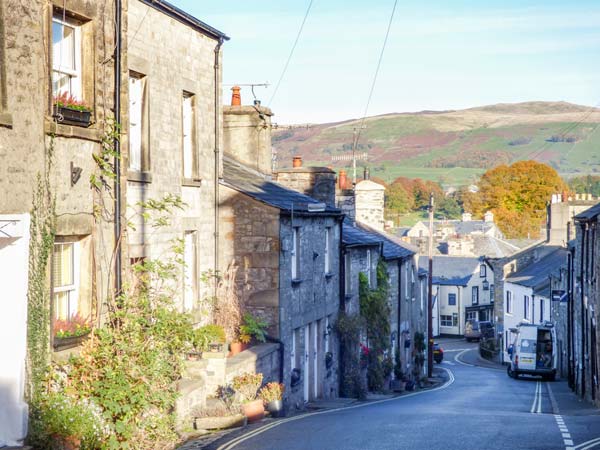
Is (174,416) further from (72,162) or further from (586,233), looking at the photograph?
(586,233)

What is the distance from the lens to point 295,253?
2283 cm

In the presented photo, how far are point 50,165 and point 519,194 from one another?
108487 millimetres

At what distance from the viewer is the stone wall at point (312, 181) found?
30.8 m

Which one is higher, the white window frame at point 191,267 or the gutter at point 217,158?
the gutter at point 217,158

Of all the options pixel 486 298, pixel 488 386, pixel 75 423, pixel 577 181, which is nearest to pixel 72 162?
pixel 75 423

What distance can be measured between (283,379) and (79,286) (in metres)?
9.03

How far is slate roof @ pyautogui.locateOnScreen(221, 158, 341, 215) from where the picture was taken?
21.2 m

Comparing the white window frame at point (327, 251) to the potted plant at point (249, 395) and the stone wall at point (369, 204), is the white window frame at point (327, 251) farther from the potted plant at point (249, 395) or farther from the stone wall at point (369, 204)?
the stone wall at point (369, 204)

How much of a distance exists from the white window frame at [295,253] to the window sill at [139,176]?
6502 millimetres

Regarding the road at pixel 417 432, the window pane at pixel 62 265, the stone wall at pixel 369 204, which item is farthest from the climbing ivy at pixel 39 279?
the stone wall at pixel 369 204

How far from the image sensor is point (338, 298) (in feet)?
91.0

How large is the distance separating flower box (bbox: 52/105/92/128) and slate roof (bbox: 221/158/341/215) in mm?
8074

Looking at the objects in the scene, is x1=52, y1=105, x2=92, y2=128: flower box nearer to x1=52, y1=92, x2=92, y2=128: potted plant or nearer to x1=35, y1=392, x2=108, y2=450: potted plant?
x1=52, y1=92, x2=92, y2=128: potted plant

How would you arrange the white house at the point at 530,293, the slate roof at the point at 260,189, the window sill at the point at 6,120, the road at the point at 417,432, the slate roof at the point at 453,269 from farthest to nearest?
1. the slate roof at the point at 453,269
2. the white house at the point at 530,293
3. the slate roof at the point at 260,189
4. the road at the point at 417,432
5. the window sill at the point at 6,120
